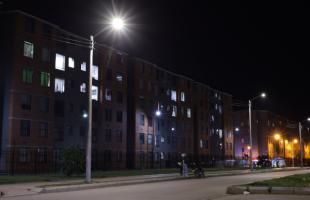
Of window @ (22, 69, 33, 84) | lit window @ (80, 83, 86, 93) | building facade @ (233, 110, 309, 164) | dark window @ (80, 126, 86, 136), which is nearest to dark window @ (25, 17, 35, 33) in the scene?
window @ (22, 69, 33, 84)

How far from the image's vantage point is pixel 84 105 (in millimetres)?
62938

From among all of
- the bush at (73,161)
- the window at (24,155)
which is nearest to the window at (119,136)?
the window at (24,155)

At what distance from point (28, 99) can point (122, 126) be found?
20.5 metres

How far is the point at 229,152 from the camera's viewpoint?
108625 mm

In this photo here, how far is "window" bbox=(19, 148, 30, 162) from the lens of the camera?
51.6 m

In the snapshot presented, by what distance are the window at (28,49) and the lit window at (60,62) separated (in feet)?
14.7

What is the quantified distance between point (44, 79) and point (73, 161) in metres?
21.0

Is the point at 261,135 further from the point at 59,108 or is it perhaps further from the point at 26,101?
the point at 26,101

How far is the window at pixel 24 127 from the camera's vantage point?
5234cm

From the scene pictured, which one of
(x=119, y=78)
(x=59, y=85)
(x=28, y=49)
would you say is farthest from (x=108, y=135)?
(x=28, y=49)

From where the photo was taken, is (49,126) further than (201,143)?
No

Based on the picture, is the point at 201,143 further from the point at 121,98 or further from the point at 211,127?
the point at 121,98

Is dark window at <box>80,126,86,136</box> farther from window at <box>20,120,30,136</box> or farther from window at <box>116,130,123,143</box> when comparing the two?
window at <box>20,120,30,136</box>

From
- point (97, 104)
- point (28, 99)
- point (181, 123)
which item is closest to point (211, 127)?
point (181, 123)
